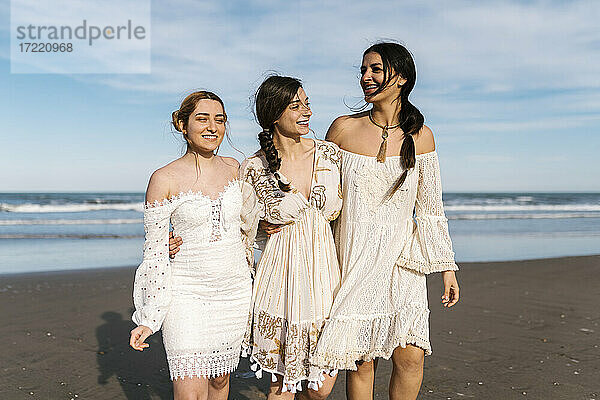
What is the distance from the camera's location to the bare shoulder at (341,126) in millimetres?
3180

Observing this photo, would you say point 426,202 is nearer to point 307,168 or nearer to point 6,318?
point 307,168

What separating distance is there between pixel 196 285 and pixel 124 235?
11.8m

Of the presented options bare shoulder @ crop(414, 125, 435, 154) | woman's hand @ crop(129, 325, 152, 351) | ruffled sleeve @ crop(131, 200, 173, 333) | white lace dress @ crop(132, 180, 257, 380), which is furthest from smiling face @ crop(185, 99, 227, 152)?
bare shoulder @ crop(414, 125, 435, 154)

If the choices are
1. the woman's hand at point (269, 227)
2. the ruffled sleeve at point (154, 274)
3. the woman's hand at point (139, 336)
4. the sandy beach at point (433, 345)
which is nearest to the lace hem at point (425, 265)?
the woman's hand at point (269, 227)

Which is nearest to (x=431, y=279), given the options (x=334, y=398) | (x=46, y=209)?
(x=334, y=398)

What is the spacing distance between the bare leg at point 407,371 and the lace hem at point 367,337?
5 centimetres

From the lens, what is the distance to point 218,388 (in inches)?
120

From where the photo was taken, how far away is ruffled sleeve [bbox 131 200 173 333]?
277 centimetres

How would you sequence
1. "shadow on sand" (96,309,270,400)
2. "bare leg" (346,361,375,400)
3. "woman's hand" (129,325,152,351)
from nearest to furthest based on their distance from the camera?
"woman's hand" (129,325,152,351)
"bare leg" (346,361,375,400)
"shadow on sand" (96,309,270,400)

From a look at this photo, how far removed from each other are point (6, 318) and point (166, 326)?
13.4ft

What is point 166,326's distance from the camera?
2.88m

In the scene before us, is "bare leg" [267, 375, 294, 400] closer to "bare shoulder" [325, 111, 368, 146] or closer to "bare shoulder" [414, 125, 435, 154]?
"bare shoulder" [325, 111, 368, 146]

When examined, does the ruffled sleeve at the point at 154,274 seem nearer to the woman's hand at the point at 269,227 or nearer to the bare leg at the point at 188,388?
the bare leg at the point at 188,388

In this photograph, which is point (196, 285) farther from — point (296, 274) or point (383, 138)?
point (383, 138)
